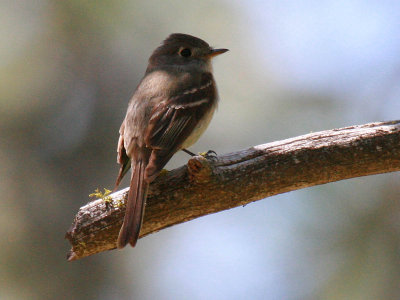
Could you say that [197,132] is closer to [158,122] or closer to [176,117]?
[176,117]

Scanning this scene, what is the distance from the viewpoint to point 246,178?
4352mm

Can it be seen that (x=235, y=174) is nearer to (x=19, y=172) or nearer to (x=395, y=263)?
(x=395, y=263)

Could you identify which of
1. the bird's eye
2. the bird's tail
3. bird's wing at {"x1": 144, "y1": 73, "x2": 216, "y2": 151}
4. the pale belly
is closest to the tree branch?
the bird's tail

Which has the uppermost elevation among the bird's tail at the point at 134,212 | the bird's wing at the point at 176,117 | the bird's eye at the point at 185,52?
the bird's eye at the point at 185,52

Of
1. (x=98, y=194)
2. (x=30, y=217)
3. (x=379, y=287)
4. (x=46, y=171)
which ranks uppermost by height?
(x=98, y=194)

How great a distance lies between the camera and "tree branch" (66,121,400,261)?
170 inches

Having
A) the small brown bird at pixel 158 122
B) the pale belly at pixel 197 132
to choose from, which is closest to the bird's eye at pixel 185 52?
the small brown bird at pixel 158 122

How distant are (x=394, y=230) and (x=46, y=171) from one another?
13.4 feet

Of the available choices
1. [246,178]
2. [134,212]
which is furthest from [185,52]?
[134,212]

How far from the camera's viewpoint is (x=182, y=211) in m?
4.34

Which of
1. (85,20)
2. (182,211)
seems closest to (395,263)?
(182,211)

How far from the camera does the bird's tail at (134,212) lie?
401 centimetres

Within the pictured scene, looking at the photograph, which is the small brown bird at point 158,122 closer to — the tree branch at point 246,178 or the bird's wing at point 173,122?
the bird's wing at point 173,122

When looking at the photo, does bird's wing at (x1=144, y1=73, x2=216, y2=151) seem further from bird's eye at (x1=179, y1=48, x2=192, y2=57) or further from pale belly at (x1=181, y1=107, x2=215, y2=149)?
bird's eye at (x1=179, y1=48, x2=192, y2=57)
